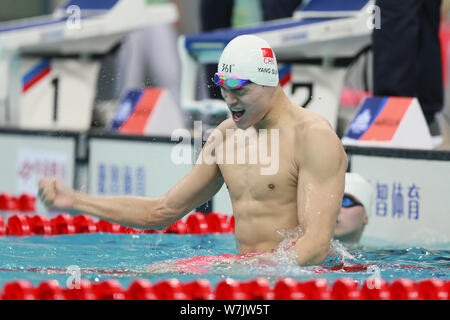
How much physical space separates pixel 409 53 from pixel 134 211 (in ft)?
7.37

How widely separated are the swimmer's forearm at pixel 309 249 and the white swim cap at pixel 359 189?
1178 mm

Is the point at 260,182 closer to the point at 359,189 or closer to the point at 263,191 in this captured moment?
the point at 263,191

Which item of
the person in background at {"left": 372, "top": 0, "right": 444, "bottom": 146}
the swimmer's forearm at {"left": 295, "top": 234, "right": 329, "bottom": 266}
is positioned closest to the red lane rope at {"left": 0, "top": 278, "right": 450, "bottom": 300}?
the swimmer's forearm at {"left": 295, "top": 234, "right": 329, "bottom": 266}

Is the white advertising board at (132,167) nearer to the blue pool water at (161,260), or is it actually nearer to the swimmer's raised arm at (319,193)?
the blue pool water at (161,260)

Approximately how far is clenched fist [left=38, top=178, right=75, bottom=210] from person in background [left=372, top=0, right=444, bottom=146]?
Result: 2.50 m

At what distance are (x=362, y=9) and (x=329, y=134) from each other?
288 centimetres

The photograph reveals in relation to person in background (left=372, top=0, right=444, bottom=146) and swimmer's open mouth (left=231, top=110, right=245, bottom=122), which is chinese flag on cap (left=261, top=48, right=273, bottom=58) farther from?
person in background (left=372, top=0, right=444, bottom=146)

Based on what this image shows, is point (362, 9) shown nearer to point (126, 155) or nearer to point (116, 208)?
point (126, 155)

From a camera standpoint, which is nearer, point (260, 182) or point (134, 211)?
point (260, 182)

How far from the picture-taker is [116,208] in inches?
149

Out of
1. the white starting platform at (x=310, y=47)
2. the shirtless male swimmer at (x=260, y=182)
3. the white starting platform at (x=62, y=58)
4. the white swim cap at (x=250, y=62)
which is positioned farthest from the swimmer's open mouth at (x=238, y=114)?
the white starting platform at (x=62, y=58)

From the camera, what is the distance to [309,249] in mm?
3352

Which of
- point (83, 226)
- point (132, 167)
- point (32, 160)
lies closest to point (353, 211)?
point (83, 226)
